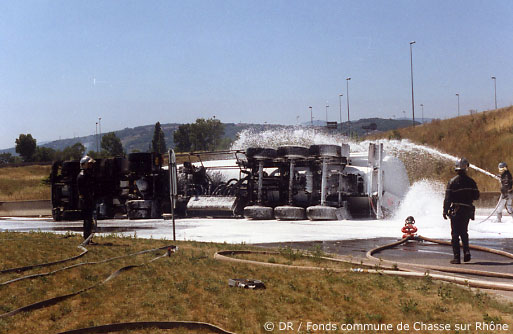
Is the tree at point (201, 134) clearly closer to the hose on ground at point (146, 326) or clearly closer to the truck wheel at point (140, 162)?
the truck wheel at point (140, 162)

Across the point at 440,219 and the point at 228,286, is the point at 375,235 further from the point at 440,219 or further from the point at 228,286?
the point at 228,286

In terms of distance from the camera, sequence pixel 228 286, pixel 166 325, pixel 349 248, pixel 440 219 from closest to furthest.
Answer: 1. pixel 166 325
2. pixel 228 286
3. pixel 349 248
4. pixel 440 219

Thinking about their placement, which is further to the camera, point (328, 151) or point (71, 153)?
point (71, 153)

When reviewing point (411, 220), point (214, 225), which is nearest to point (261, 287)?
point (411, 220)

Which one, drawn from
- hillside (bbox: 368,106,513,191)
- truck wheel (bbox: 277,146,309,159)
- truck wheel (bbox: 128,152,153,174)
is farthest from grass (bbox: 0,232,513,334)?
hillside (bbox: 368,106,513,191)

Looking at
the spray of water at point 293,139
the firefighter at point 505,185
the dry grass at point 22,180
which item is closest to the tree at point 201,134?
the dry grass at point 22,180

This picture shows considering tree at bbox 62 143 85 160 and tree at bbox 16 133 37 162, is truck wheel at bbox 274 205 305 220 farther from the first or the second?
tree at bbox 16 133 37 162

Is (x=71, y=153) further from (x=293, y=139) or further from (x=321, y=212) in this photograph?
(x=321, y=212)

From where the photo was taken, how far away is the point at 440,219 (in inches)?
774

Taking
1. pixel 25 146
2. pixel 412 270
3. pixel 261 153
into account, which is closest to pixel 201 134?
pixel 25 146

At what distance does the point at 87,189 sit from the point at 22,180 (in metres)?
71.1

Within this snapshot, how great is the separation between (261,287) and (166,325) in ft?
6.38

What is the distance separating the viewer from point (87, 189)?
12.6 m

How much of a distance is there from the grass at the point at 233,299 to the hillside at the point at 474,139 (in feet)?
87.4
